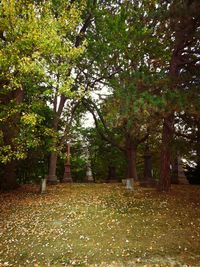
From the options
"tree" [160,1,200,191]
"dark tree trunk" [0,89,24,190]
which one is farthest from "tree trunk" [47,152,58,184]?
"tree" [160,1,200,191]

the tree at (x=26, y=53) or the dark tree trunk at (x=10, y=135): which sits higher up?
the tree at (x=26, y=53)

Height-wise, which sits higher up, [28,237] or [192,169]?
[192,169]

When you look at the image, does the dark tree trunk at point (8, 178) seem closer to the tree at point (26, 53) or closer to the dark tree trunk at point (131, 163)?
the tree at point (26, 53)

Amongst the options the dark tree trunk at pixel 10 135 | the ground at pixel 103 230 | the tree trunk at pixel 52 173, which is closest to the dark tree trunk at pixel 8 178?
the dark tree trunk at pixel 10 135

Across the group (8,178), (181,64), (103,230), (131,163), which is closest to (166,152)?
(181,64)

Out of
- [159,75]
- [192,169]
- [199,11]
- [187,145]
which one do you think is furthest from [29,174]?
[199,11]

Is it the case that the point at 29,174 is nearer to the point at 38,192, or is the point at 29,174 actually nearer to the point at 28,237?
the point at 38,192

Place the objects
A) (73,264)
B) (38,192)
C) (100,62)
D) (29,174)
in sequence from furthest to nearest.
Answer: (29,174) < (100,62) < (38,192) < (73,264)

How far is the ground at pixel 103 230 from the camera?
8117 millimetres

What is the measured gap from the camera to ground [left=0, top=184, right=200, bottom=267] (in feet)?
26.6

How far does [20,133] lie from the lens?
14047 mm

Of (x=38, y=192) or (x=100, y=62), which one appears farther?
(x=100, y=62)

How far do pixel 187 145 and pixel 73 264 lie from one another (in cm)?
898

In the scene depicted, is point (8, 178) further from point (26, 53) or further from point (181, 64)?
point (181, 64)
